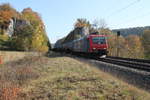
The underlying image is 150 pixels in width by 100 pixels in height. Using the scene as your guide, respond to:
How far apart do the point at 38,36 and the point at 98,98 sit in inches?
2559

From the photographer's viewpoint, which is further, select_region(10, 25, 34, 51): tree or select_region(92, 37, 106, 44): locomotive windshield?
select_region(10, 25, 34, 51): tree

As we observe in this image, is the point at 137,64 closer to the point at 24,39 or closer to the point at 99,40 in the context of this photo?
the point at 99,40

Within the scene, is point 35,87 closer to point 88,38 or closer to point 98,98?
point 98,98

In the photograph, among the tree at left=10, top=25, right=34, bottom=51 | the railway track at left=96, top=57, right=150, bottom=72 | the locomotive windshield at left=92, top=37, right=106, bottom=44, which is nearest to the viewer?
the railway track at left=96, top=57, right=150, bottom=72

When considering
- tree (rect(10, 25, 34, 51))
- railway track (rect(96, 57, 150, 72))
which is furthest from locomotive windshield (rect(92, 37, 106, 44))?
tree (rect(10, 25, 34, 51))

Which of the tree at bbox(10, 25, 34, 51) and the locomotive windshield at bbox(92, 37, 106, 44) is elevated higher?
the tree at bbox(10, 25, 34, 51)

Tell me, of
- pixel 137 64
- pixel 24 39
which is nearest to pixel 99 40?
pixel 137 64

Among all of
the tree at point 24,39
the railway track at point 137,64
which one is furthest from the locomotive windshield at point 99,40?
the tree at point 24,39

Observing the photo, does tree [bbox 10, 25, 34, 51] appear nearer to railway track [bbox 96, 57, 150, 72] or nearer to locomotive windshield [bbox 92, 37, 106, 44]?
locomotive windshield [bbox 92, 37, 106, 44]

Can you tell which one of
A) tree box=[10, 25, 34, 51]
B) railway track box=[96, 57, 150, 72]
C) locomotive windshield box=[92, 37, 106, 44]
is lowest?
railway track box=[96, 57, 150, 72]

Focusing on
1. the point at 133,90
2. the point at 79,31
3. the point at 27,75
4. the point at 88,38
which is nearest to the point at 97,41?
the point at 88,38

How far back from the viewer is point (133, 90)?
7.96 m

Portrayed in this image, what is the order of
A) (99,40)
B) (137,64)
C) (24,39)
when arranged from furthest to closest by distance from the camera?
(24,39)
(99,40)
(137,64)

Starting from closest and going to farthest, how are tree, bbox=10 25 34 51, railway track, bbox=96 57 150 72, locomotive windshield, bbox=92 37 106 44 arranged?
1. railway track, bbox=96 57 150 72
2. locomotive windshield, bbox=92 37 106 44
3. tree, bbox=10 25 34 51
